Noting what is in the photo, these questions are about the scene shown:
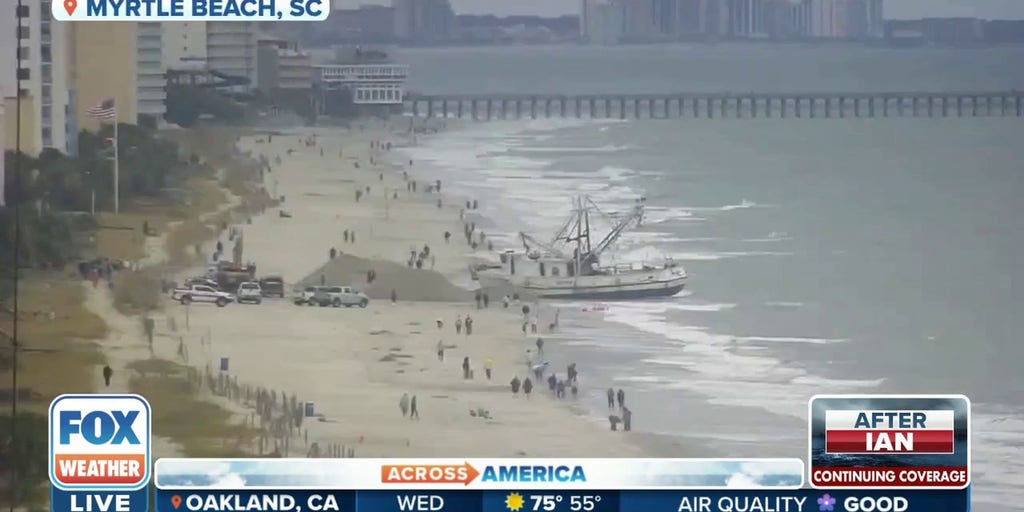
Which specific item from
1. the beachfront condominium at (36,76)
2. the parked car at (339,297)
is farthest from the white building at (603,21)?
the beachfront condominium at (36,76)

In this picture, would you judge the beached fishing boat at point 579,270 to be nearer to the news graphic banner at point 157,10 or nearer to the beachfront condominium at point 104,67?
the news graphic banner at point 157,10

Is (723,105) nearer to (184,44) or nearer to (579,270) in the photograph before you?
(579,270)

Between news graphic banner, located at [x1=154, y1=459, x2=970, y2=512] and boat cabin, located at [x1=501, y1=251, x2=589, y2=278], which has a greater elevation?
boat cabin, located at [x1=501, y1=251, x2=589, y2=278]

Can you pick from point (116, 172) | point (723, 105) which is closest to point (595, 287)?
point (723, 105)

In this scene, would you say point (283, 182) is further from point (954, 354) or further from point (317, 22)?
point (954, 354)

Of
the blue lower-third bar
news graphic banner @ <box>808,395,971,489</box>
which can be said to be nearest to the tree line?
the blue lower-third bar

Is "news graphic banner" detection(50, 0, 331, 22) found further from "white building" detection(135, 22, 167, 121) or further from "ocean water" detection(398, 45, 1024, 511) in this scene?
"ocean water" detection(398, 45, 1024, 511)

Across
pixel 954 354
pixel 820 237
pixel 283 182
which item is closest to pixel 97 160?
pixel 283 182
